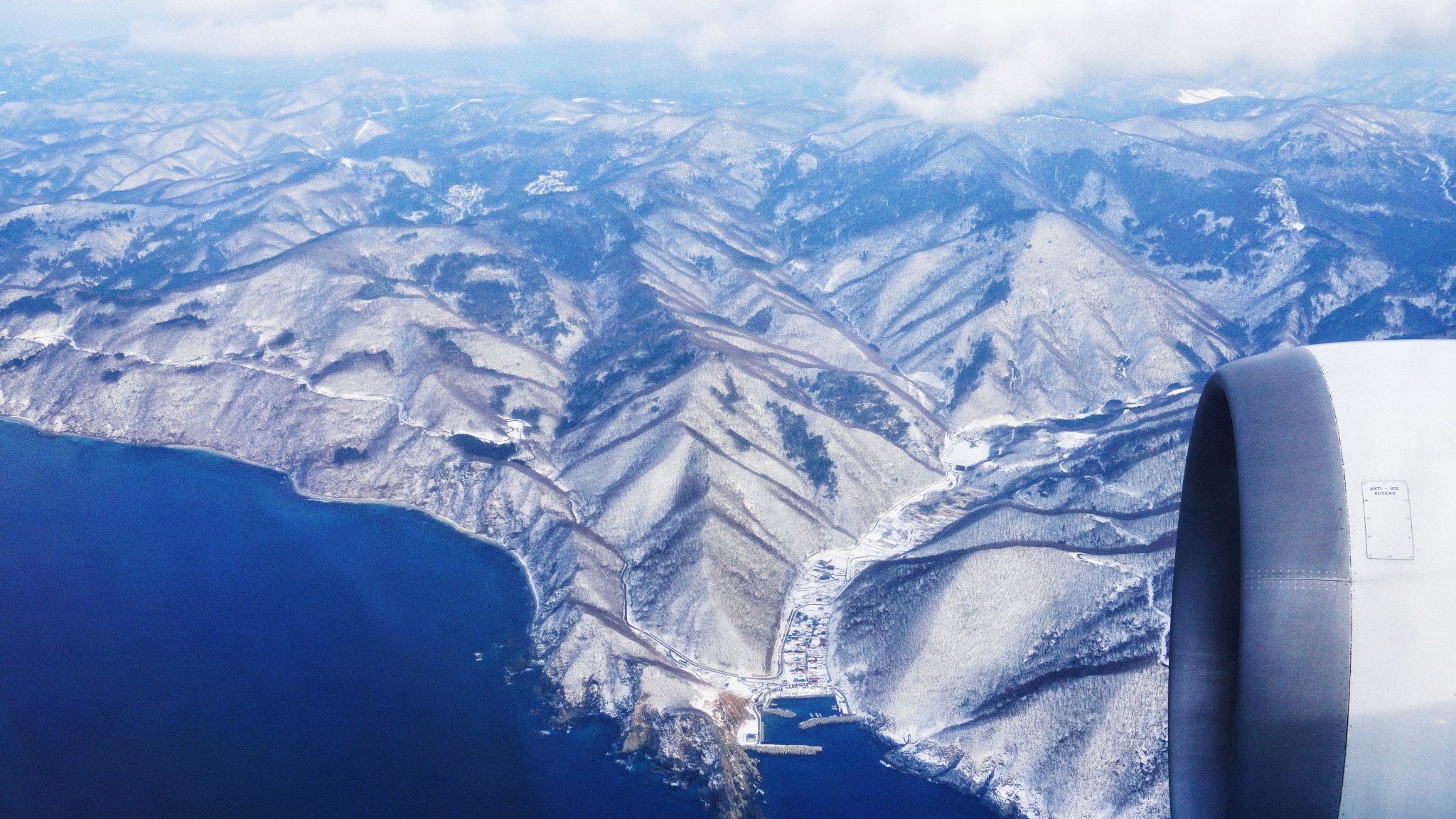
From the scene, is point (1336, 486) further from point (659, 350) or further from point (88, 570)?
point (659, 350)

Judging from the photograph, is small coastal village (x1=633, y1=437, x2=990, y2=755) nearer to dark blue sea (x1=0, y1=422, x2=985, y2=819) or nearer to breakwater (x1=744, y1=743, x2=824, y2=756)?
breakwater (x1=744, y1=743, x2=824, y2=756)

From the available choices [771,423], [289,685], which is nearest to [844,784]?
[289,685]

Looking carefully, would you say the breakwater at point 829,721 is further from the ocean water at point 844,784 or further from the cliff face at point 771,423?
the cliff face at point 771,423

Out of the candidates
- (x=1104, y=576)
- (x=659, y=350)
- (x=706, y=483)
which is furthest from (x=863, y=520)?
(x=659, y=350)

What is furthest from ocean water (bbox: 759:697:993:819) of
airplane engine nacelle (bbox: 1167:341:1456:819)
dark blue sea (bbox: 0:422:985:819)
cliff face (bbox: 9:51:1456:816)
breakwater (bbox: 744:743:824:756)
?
airplane engine nacelle (bbox: 1167:341:1456:819)

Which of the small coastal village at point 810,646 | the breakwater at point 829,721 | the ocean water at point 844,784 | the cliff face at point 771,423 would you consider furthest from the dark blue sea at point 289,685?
the cliff face at point 771,423

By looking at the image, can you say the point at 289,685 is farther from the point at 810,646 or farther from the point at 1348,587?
the point at 1348,587
